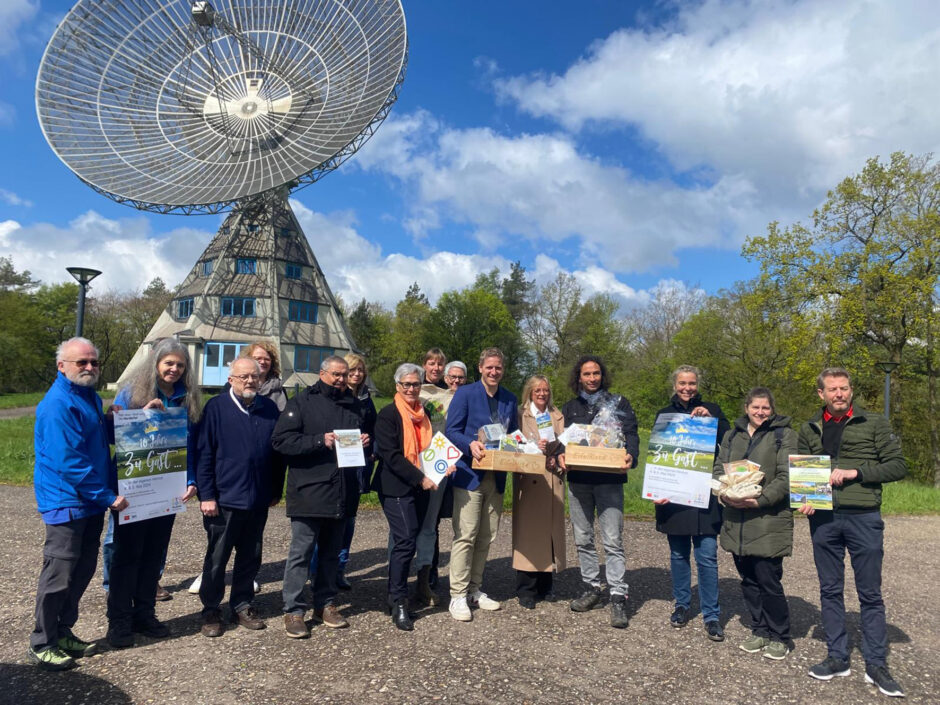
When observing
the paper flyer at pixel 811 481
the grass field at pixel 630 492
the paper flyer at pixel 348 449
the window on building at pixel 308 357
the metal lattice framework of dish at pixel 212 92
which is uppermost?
the metal lattice framework of dish at pixel 212 92

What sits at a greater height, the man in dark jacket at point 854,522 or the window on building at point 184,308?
the window on building at point 184,308

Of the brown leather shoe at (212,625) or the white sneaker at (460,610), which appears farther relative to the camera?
the white sneaker at (460,610)

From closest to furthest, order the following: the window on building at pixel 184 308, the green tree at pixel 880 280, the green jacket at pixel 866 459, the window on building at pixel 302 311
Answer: the green jacket at pixel 866 459 → the green tree at pixel 880 280 → the window on building at pixel 184 308 → the window on building at pixel 302 311

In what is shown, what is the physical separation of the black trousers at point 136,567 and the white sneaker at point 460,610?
8.45 feet

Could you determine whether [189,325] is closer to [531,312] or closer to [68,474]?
[531,312]

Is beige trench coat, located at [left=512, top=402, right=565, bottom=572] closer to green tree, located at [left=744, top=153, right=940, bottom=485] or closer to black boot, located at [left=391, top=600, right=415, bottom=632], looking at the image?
black boot, located at [left=391, top=600, right=415, bottom=632]

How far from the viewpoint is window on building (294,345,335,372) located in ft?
132

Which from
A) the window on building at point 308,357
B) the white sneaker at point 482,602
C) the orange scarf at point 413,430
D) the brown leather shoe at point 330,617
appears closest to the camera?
the brown leather shoe at point 330,617

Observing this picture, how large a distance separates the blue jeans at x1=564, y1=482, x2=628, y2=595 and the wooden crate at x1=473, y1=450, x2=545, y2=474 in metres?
0.65

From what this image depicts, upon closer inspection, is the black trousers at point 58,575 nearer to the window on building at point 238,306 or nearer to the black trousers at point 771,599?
the black trousers at point 771,599

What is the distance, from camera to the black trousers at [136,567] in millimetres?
4672

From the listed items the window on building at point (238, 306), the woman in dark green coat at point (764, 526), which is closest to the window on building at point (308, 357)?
the window on building at point (238, 306)

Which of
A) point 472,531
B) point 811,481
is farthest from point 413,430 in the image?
point 811,481

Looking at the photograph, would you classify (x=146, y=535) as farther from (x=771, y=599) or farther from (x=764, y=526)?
(x=771, y=599)
